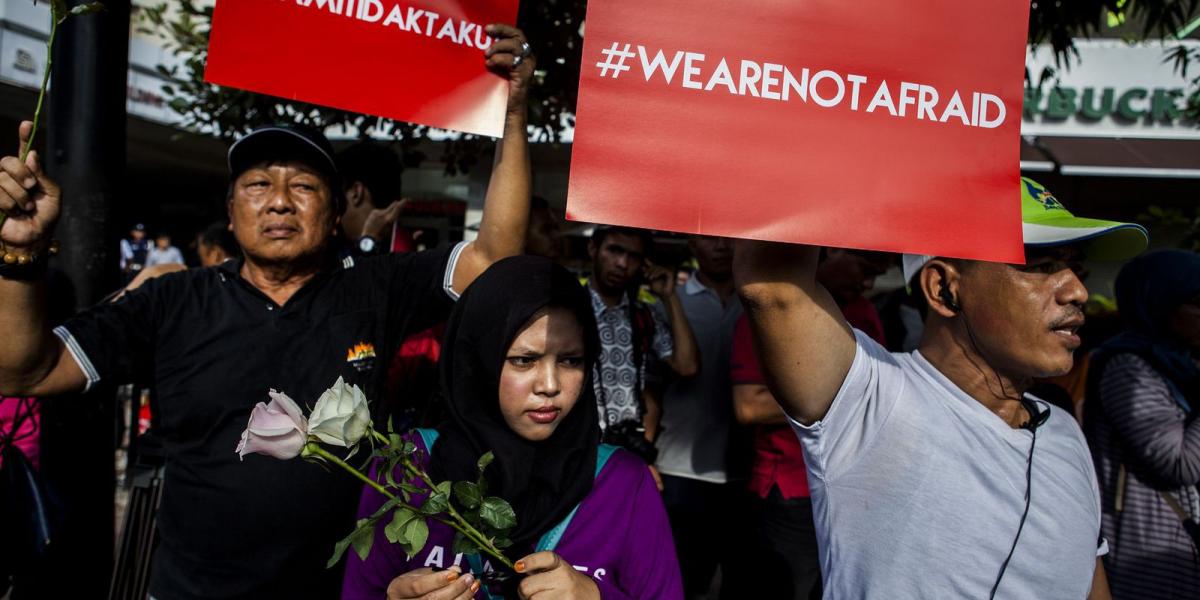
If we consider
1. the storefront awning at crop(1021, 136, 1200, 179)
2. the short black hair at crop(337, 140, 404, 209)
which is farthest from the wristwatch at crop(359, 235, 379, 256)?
the storefront awning at crop(1021, 136, 1200, 179)

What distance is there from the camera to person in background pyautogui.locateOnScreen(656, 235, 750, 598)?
12.6ft

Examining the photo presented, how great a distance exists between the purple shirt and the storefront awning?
28.4 feet

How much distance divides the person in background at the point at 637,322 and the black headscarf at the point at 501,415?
1669 mm

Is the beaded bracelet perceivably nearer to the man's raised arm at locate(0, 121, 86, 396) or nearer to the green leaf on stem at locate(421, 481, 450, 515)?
the man's raised arm at locate(0, 121, 86, 396)

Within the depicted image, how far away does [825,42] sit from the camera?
4.34 ft

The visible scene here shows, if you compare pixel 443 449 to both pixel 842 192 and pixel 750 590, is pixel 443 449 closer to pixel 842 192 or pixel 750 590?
pixel 842 192

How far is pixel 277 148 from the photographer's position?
237 cm

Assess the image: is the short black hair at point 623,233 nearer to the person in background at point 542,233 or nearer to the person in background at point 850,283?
the person in background at point 542,233

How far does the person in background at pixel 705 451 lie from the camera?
3826mm

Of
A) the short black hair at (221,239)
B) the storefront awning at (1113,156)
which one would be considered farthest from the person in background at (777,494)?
the storefront awning at (1113,156)

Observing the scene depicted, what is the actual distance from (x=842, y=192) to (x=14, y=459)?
2.97 m

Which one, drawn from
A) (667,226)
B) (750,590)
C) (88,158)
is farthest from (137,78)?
(667,226)

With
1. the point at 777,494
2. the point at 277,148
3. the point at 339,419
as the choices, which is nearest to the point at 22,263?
the point at 277,148

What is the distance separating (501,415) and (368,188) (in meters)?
2.12
